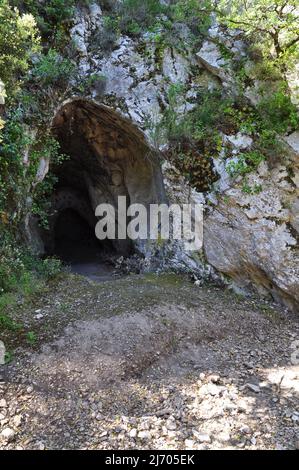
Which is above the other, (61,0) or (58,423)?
(61,0)

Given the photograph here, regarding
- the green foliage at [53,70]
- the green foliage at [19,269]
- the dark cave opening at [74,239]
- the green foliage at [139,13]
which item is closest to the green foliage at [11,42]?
the green foliage at [53,70]

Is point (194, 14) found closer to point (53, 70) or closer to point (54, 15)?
point (54, 15)

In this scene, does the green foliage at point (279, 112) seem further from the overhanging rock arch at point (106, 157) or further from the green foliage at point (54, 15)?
the green foliage at point (54, 15)

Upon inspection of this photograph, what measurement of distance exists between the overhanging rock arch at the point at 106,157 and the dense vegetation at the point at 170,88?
2.05 feet

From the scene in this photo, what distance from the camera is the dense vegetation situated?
4.89 metres

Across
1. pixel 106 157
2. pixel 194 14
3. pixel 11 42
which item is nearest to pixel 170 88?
pixel 194 14

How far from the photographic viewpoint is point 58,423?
9.57 ft

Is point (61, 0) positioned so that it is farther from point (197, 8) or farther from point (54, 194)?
point (54, 194)

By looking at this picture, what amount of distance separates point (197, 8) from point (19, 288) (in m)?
6.18

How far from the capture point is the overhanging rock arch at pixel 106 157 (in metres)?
6.78

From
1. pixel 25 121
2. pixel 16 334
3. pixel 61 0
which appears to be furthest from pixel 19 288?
pixel 61 0

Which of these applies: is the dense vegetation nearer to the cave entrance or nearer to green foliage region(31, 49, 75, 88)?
green foliage region(31, 49, 75, 88)

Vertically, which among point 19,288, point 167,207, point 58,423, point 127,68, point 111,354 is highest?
point 127,68

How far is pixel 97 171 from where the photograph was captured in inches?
352
